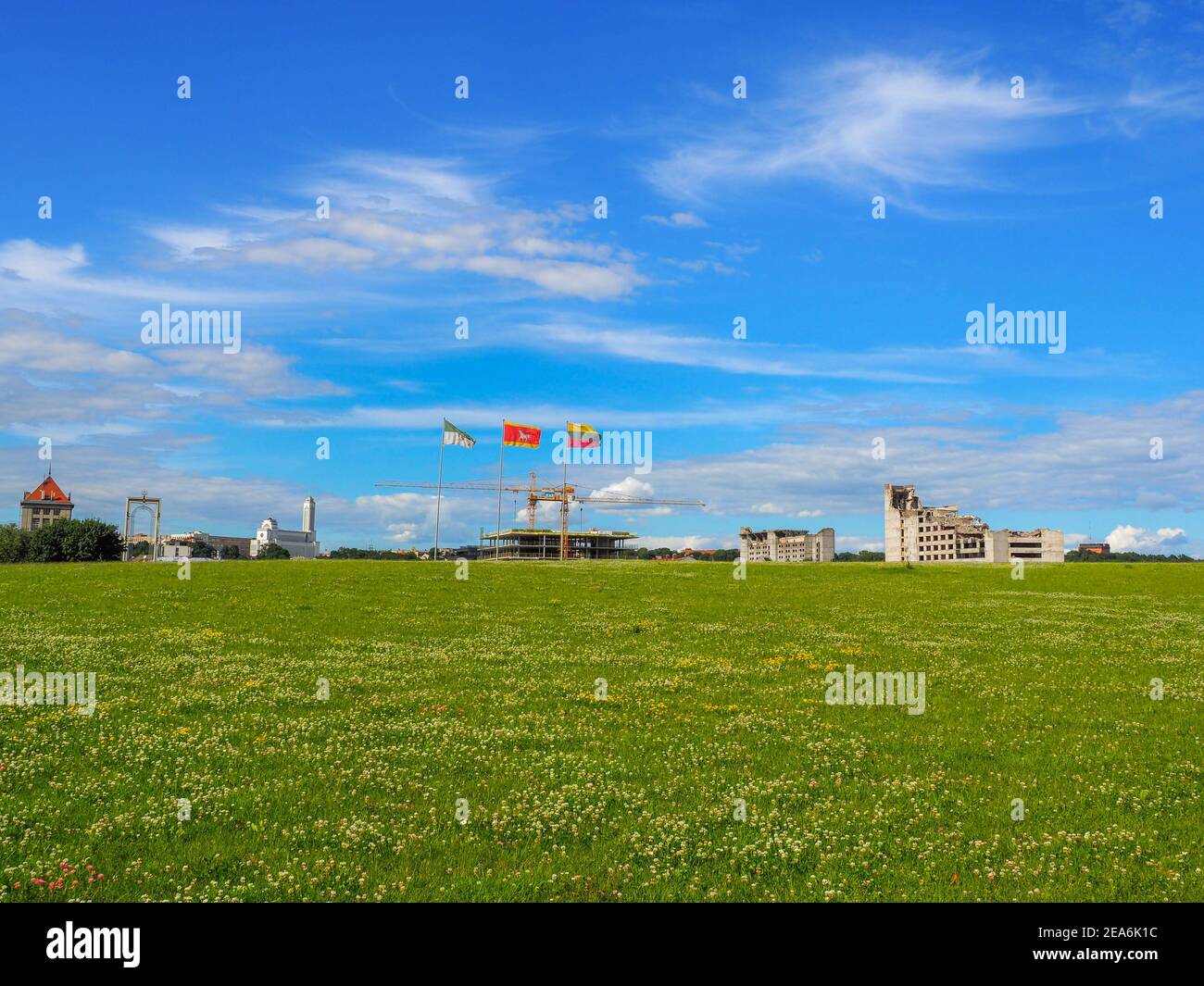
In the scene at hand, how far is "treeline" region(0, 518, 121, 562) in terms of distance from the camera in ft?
462

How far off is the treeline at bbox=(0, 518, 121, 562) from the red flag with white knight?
7899cm

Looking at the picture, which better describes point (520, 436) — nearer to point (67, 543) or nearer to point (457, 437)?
point (457, 437)

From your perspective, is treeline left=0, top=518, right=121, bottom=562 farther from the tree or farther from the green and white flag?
the green and white flag

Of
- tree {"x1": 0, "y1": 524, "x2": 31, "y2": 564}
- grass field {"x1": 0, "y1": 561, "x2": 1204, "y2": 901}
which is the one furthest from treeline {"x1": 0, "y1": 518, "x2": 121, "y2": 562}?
grass field {"x1": 0, "y1": 561, "x2": 1204, "y2": 901}

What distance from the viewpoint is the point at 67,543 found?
140 metres

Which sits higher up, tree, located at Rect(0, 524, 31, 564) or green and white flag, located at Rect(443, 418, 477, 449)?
green and white flag, located at Rect(443, 418, 477, 449)

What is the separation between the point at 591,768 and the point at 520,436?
105214 mm

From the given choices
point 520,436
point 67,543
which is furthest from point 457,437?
point 67,543

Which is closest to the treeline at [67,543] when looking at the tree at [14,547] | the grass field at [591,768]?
the tree at [14,547]

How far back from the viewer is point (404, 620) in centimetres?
3925
